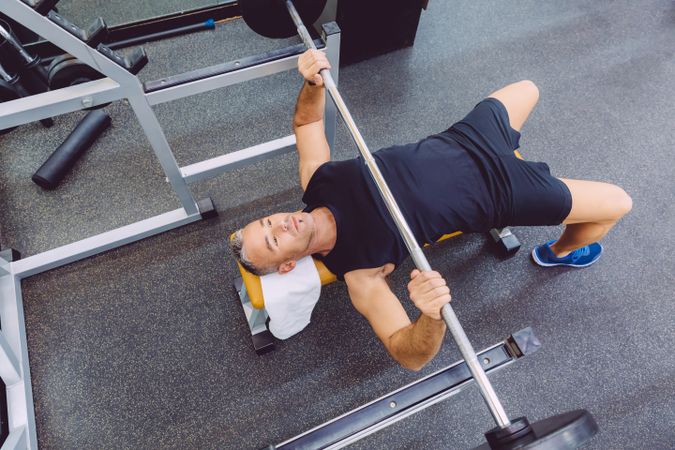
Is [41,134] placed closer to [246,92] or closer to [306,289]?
[246,92]

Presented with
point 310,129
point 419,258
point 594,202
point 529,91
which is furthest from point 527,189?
point 310,129

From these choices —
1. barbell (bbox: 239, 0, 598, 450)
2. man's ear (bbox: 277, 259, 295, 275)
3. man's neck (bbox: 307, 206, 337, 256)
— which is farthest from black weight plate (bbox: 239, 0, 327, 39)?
man's ear (bbox: 277, 259, 295, 275)

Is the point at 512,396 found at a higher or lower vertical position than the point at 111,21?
lower

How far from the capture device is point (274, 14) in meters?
1.55

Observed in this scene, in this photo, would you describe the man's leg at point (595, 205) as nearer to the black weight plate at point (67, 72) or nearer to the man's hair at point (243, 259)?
the man's hair at point (243, 259)

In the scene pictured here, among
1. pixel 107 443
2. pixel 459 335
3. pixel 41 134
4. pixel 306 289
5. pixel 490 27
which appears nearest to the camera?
pixel 459 335

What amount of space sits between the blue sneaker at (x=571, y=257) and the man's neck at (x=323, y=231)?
1.03 m

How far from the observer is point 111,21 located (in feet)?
8.36

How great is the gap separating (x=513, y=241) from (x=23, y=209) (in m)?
2.31

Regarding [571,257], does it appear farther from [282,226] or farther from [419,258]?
[282,226]

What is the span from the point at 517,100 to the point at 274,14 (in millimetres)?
1016

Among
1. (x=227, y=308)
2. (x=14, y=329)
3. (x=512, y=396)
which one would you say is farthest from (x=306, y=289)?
(x=14, y=329)

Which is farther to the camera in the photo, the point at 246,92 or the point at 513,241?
the point at 246,92

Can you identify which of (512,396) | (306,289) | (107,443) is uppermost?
(306,289)
